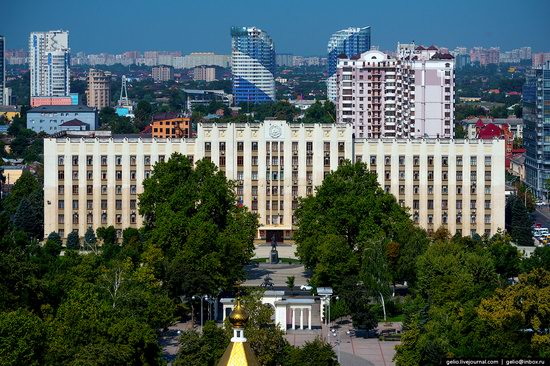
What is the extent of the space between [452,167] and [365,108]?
33.9 meters

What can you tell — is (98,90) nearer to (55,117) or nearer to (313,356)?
(55,117)

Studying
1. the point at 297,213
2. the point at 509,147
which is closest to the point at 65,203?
the point at 297,213

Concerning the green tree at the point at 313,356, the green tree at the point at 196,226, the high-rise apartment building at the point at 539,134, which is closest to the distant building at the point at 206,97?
the high-rise apartment building at the point at 539,134

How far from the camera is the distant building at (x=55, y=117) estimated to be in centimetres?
12119

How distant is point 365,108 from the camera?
93062mm

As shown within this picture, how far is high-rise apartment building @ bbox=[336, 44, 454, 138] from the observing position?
84.2m

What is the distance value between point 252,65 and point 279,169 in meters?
125

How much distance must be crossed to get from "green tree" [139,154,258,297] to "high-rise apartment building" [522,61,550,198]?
2789 cm

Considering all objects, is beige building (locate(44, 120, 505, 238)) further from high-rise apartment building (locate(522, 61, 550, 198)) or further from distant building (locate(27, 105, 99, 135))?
distant building (locate(27, 105, 99, 135))

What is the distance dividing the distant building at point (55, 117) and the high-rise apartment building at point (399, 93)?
32663 millimetres

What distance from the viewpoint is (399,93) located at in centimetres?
8956

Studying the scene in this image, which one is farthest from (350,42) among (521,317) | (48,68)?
(521,317)

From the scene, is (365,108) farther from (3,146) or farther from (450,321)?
(450,321)

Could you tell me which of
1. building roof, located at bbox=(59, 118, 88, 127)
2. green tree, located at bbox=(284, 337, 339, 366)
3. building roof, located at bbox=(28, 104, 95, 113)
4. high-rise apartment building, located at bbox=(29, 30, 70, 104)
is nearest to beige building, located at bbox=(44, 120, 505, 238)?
green tree, located at bbox=(284, 337, 339, 366)
